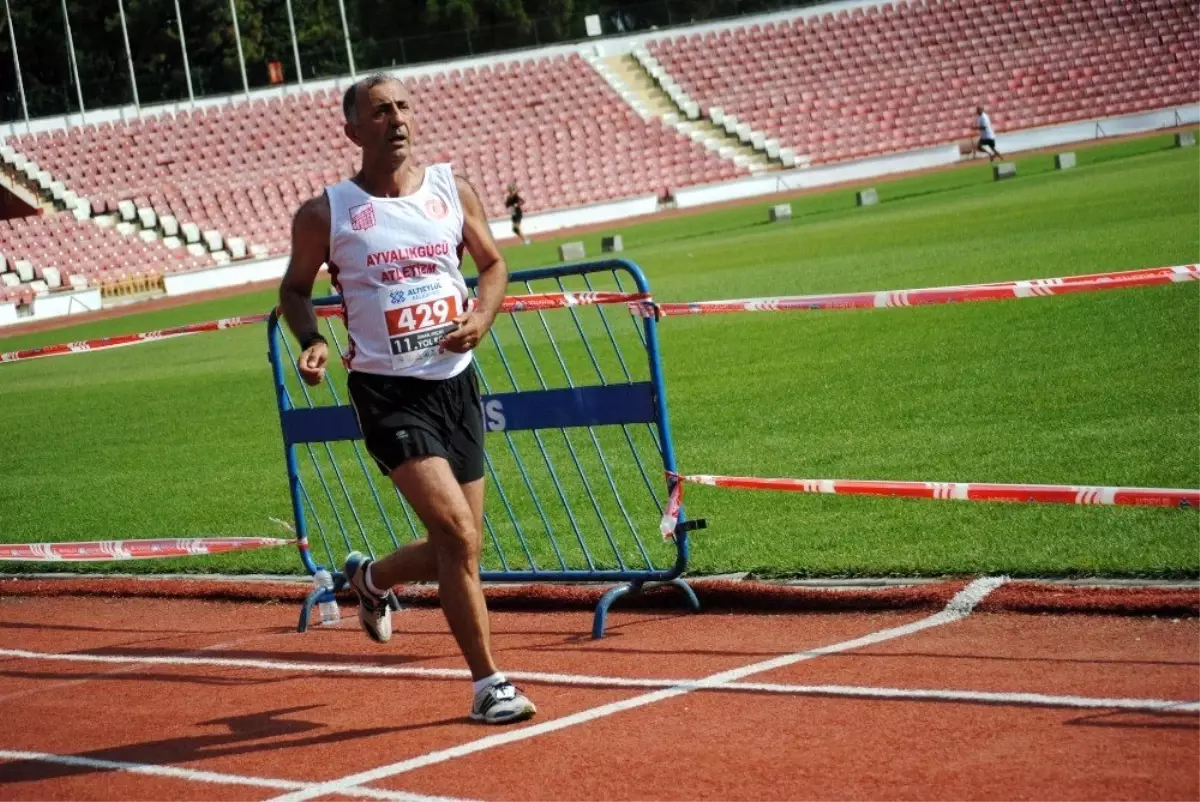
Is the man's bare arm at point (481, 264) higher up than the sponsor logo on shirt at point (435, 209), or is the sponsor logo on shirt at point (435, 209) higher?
the sponsor logo on shirt at point (435, 209)

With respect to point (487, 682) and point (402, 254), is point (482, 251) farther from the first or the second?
point (487, 682)

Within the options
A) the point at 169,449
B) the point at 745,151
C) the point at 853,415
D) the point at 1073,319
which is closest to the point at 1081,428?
the point at 853,415

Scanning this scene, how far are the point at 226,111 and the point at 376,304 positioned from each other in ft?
186

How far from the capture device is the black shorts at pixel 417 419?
21.5 feet

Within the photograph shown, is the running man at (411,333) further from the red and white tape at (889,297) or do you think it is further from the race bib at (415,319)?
the red and white tape at (889,297)

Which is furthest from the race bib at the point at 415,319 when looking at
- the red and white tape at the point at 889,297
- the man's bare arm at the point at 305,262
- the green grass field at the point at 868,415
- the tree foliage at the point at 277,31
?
the tree foliage at the point at 277,31

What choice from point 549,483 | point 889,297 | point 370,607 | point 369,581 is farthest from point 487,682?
point 549,483

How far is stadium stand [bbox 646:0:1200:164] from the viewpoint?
195ft

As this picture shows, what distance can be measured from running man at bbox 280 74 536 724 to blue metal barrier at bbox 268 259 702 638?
3.46ft

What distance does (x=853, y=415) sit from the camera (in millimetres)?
12812

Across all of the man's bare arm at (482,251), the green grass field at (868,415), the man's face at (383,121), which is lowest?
the green grass field at (868,415)

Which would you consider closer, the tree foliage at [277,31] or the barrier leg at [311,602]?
the barrier leg at [311,602]

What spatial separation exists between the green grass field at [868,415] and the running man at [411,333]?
246cm

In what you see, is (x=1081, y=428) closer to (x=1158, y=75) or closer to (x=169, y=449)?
(x=169, y=449)
